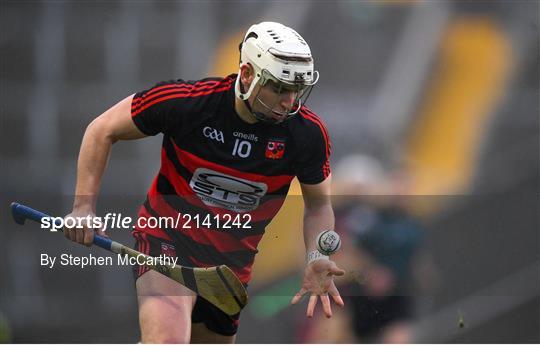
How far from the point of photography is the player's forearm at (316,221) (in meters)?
4.06

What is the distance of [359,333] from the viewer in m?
5.21

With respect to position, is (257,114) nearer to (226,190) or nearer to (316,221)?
(226,190)

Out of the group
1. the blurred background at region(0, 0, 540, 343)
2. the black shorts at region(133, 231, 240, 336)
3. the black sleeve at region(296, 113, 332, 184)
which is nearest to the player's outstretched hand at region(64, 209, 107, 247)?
the black shorts at region(133, 231, 240, 336)

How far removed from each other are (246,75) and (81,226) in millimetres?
854

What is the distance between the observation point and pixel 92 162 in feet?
12.8

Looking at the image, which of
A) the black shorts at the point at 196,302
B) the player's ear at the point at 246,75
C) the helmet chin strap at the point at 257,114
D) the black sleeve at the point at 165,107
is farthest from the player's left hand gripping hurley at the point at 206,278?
the player's ear at the point at 246,75

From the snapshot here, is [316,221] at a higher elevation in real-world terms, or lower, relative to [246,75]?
lower

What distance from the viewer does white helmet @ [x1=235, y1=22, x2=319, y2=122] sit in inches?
149

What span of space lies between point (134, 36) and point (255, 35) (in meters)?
1.60

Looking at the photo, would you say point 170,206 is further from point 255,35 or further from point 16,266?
point 16,266

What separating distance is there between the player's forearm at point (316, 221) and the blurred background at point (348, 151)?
795mm

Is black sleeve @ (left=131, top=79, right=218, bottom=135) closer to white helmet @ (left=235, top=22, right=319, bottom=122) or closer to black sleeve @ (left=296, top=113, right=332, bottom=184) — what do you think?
white helmet @ (left=235, top=22, right=319, bottom=122)

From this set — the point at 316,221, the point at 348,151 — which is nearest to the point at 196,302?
the point at 316,221

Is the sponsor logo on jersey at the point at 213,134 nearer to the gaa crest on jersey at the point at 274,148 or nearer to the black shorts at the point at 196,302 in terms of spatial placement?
the gaa crest on jersey at the point at 274,148
